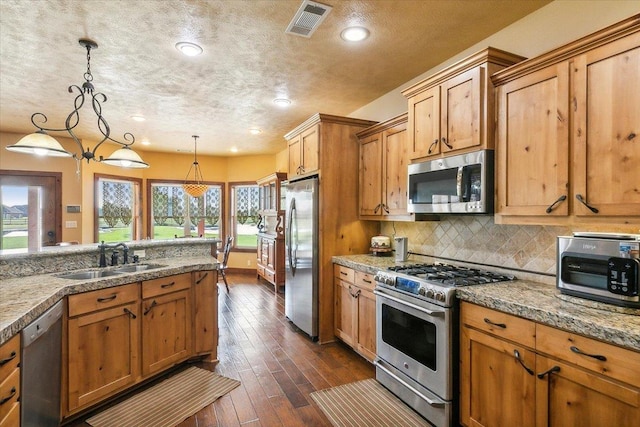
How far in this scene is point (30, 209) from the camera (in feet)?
18.7

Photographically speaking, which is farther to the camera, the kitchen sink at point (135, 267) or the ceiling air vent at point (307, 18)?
the kitchen sink at point (135, 267)

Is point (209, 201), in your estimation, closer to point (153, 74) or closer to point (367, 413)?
point (153, 74)

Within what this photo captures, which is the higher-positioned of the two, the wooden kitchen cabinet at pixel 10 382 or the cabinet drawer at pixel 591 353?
the cabinet drawer at pixel 591 353

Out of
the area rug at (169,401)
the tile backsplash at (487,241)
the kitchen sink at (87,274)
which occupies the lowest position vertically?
the area rug at (169,401)

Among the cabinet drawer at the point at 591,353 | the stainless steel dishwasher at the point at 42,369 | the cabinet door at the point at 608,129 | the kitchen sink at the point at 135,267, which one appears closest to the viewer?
the cabinet drawer at the point at 591,353

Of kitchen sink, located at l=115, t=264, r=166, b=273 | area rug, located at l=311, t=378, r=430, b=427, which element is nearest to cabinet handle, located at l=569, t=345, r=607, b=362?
area rug, located at l=311, t=378, r=430, b=427

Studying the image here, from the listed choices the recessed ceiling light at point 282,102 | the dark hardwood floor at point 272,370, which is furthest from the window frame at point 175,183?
the recessed ceiling light at point 282,102

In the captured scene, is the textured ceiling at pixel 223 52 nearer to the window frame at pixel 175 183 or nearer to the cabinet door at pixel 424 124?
the cabinet door at pixel 424 124

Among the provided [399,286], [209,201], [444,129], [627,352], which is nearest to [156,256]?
[399,286]

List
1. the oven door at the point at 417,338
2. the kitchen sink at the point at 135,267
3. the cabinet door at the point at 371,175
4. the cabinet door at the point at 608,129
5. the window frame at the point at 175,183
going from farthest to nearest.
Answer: the window frame at the point at 175,183, the cabinet door at the point at 371,175, the kitchen sink at the point at 135,267, the oven door at the point at 417,338, the cabinet door at the point at 608,129

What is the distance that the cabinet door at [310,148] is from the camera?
12.1 feet

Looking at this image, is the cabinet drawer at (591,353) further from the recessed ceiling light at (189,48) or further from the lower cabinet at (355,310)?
the recessed ceiling light at (189,48)

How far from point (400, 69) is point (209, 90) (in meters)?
2.12

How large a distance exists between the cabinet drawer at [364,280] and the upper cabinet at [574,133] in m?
1.22
